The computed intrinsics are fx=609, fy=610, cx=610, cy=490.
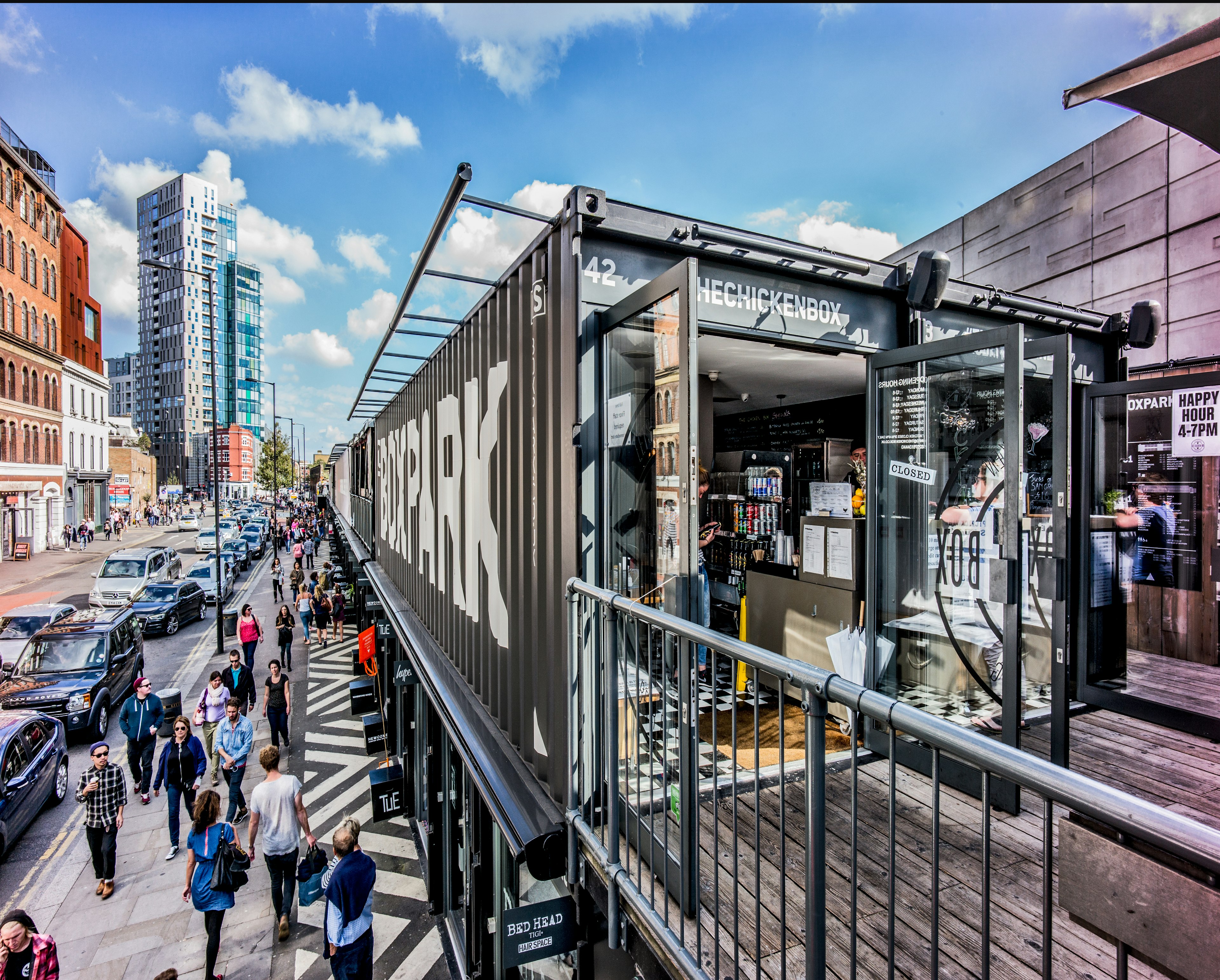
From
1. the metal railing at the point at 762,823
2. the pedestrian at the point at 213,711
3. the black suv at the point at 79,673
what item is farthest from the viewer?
the black suv at the point at 79,673

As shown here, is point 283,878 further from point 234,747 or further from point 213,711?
point 213,711

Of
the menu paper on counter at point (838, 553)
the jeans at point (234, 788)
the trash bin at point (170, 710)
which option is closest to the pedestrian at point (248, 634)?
the trash bin at point (170, 710)

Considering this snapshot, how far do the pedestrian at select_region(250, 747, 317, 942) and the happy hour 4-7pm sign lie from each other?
8.77 m

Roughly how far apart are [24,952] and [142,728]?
479 cm

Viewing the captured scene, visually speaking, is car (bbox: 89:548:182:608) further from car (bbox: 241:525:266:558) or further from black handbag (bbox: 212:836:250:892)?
black handbag (bbox: 212:836:250:892)

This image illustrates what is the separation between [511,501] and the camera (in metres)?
3.82

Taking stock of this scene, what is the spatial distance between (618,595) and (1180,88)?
2256 millimetres

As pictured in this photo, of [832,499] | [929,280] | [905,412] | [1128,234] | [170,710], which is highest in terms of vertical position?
[1128,234]

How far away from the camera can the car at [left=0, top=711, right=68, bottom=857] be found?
7.20 meters

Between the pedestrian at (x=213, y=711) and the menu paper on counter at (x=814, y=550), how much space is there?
830cm

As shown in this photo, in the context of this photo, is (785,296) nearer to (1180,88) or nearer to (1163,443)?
(1180,88)

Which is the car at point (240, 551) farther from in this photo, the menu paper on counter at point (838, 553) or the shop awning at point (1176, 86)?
the shop awning at point (1176, 86)

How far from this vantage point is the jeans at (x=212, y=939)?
5504 millimetres

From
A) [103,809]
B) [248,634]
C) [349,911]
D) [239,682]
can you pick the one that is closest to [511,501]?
[349,911]
